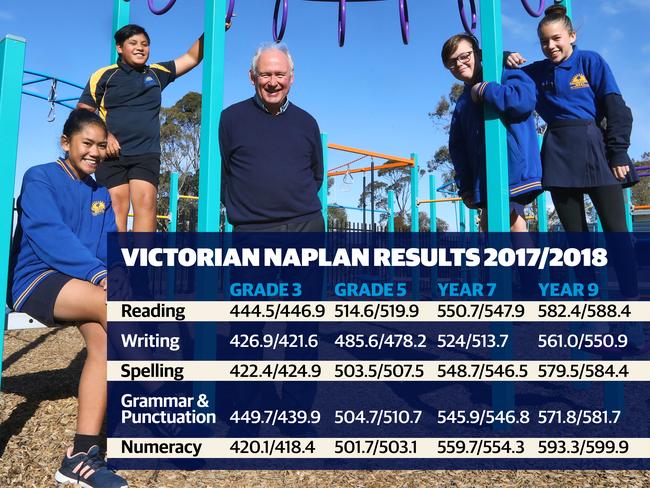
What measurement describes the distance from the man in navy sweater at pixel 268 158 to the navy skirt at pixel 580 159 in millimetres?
1306

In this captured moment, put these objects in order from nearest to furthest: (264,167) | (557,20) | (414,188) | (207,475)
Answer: (207,475) < (264,167) < (557,20) < (414,188)

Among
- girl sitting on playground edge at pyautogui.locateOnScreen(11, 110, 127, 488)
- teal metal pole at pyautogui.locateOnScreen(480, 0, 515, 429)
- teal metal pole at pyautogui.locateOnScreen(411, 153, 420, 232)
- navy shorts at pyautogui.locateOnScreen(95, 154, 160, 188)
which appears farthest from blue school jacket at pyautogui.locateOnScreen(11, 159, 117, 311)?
teal metal pole at pyautogui.locateOnScreen(411, 153, 420, 232)

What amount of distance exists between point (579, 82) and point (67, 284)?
102 inches

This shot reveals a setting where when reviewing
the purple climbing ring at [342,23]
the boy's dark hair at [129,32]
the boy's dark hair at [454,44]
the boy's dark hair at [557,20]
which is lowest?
the boy's dark hair at [454,44]

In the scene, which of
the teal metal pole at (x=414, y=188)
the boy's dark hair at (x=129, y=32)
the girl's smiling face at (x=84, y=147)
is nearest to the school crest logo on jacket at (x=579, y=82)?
the girl's smiling face at (x=84, y=147)

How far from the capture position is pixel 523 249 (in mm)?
2484

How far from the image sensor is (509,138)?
2.55 m

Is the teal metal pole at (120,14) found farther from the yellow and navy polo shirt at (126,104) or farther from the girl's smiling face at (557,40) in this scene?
the girl's smiling face at (557,40)

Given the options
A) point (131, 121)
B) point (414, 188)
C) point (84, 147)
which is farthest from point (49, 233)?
point (414, 188)

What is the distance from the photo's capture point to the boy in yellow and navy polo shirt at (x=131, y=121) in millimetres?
2986

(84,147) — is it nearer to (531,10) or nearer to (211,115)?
(211,115)

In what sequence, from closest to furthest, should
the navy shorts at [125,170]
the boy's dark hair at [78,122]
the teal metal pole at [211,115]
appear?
1. the boy's dark hair at [78,122]
2. the teal metal pole at [211,115]
3. the navy shorts at [125,170]

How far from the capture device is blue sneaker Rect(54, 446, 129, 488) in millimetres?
1744

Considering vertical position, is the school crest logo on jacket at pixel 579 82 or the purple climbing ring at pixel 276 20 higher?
the purple climbing ring at pixel 276 20
